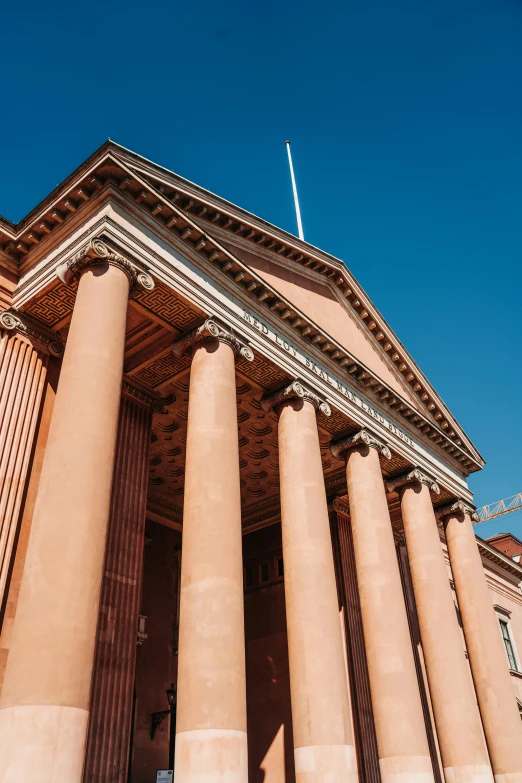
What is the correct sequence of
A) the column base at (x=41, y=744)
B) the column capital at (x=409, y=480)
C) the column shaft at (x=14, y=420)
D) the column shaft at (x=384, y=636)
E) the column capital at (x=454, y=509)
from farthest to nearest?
the column capital at (x=454, y=509), the column capital at (x=409, y=480), the column shaft at (x=384, y=636), the column shaft at (x=14, y=420), the column base at (x=41, y=744)

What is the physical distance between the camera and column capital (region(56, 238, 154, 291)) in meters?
12.8

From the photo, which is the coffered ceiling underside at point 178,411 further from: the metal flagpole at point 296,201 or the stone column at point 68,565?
the metal flagpole at point 296,201

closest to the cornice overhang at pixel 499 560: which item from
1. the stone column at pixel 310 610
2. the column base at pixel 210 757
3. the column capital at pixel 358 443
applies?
the column capital at pixel 358 443

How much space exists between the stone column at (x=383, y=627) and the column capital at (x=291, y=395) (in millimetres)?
2725

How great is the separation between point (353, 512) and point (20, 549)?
9.89 meters

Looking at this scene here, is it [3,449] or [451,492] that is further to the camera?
[451,492]

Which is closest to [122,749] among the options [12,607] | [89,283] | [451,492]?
[12,607]

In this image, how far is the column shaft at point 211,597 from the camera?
10.2 metres

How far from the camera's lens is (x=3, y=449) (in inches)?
508

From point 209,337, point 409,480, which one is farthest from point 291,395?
point 409,480

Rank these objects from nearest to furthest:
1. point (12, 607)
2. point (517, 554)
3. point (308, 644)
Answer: point (12, 607)
point (308, 644)
point (517, 554)

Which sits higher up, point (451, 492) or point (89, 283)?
point (451, 492)

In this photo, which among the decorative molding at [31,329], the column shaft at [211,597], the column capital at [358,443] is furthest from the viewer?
the column capital at [358,443]

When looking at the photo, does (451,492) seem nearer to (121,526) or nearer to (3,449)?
(121,526)
